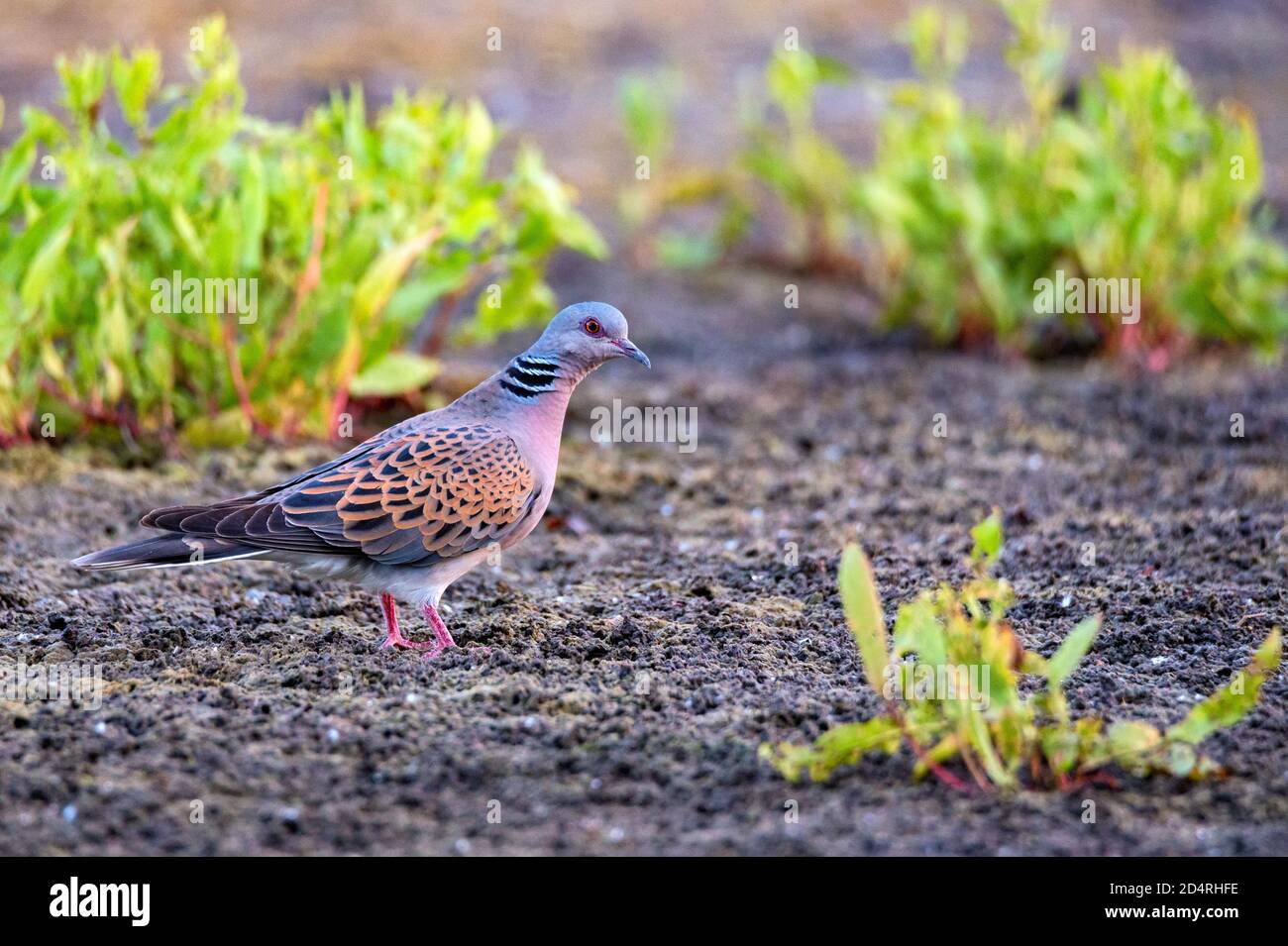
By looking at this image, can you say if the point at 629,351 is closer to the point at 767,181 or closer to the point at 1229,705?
the point at 1229,705

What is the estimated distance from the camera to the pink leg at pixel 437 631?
14.2ft

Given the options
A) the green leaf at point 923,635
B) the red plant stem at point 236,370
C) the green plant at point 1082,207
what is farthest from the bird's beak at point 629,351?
the green plant at point 1082,207

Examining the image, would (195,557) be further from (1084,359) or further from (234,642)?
(1084,359)

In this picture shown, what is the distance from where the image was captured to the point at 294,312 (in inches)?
232

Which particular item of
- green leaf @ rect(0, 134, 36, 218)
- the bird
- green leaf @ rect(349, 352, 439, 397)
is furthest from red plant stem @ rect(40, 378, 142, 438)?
the bird

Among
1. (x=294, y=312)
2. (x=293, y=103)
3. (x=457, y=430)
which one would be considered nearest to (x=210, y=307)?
(x=294, y=312)

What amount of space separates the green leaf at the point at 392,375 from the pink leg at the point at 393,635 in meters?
1.92

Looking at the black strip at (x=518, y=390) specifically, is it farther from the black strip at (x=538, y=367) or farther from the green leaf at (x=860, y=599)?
the green leaf at (x=860, y=599)

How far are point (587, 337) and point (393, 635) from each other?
1.09 meters

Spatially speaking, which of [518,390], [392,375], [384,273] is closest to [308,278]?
[384,273]

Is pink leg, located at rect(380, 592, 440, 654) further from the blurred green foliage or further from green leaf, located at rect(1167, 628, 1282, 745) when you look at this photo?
the blurred green foliage

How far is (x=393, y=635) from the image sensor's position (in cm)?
445

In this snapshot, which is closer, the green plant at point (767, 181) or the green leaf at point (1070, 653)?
the green leaf at point (1070, 653)
